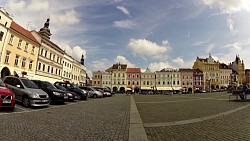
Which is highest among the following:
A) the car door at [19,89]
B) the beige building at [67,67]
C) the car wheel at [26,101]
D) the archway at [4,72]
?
the beige building at [67,67]

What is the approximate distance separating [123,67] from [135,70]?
6.00m

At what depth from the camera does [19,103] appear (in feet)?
39.8

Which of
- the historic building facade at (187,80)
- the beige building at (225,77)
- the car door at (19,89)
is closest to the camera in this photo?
the car door at (19,89)

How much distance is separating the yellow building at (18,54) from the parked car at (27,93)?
61.8 ft

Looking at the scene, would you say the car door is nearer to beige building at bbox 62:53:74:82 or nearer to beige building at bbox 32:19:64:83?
beige building at bbox 32:19:64:83

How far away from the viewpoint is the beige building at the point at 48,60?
125ft

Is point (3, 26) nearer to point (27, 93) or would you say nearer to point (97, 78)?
point (27, 93)

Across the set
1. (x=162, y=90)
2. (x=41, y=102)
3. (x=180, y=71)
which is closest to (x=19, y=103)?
(x=41, y=102)

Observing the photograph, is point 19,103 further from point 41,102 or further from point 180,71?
point 180,71

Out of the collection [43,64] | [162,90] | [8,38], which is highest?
[8,38]

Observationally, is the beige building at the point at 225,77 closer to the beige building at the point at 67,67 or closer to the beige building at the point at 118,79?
the beige building at the point at 118,79

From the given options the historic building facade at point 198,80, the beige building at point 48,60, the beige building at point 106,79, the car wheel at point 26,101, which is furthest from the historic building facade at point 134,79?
the car wheel at point 26,101

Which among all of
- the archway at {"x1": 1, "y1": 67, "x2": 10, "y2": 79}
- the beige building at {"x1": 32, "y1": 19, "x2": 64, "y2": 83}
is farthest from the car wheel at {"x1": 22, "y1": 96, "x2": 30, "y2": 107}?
the beige building at {"x1": 32, "y1": 19, "x2": 64, "y2": 83}

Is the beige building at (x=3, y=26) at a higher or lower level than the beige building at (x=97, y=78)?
higher
